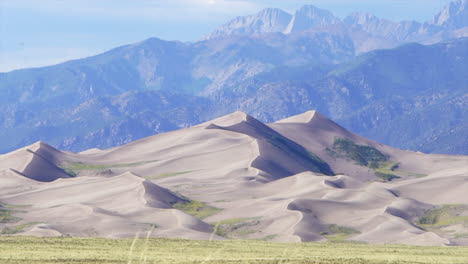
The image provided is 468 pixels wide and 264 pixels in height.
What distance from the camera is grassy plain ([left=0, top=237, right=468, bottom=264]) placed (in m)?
57.8

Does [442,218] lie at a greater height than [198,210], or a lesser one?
greater

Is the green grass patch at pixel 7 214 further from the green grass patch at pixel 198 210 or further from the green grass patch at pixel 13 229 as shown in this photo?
the green grass patch at pixel 198 210

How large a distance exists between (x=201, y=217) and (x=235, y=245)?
10861 centimetres

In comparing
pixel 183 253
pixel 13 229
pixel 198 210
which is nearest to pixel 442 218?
pixel 198 210

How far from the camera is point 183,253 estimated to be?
68125 mm

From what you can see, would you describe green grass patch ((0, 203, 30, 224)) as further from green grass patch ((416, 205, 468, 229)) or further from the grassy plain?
the grassy plain

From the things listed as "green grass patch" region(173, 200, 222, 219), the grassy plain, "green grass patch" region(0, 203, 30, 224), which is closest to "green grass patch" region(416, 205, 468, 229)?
"green grass patch" region(173, 200, 222, 219)

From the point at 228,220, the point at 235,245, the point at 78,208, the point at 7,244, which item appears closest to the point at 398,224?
the point at 228,220

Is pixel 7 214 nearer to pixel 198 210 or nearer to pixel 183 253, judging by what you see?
pixel 198 210

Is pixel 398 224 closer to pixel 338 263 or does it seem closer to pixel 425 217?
pixel 425 217

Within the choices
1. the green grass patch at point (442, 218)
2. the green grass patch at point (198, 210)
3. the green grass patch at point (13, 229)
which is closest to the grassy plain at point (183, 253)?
the green grass patch at point (13, 229)

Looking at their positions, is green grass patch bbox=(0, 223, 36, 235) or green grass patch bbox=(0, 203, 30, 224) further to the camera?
green grass patch bbox=(0, 203, 30, 224)

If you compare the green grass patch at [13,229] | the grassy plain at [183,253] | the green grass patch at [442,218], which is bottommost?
the green grass patch at [13,229]

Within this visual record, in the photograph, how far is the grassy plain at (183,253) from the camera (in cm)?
5781
